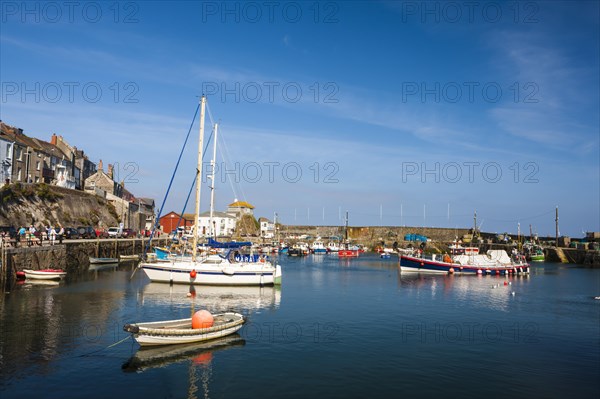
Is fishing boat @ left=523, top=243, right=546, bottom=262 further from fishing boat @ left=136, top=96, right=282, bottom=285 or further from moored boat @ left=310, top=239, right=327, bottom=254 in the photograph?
fishing boat @ left=136, top=96, right=282, bottom=285

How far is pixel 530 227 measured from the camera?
12662cm

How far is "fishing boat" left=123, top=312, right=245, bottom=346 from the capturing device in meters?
20.2

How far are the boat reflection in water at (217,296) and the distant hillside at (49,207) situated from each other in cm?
2549

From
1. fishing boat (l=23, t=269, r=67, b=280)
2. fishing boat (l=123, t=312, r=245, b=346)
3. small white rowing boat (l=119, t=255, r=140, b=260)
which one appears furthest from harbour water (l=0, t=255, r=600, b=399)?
small white rowing boat (l=119, t=255, r=140, b=260)

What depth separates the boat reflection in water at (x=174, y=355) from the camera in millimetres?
19094

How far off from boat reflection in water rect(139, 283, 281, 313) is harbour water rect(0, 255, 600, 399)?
0.47 ft

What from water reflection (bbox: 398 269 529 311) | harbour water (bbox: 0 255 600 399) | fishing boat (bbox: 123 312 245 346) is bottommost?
water reflection (bbox: 398 269 529 311)

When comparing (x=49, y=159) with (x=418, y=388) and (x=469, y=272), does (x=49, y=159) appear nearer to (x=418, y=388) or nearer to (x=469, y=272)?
(x=469, y=272)

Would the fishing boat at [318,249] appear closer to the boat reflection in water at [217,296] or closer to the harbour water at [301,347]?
the boat reflection in water at [217,296]

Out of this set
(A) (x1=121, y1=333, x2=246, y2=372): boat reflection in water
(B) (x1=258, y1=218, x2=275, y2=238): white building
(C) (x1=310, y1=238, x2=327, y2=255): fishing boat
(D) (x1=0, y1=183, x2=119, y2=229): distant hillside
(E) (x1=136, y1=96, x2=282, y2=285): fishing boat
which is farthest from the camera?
(B) (x1=258, y1=218, x2=275, y2=238): white building

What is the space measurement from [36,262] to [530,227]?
123366mm

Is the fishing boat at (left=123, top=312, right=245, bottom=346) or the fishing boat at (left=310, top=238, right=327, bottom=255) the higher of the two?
the fishing boat at (left=123, top=312, right=245, bottom=346)

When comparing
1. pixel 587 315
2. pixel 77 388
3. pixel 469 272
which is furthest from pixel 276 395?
pixel 469 272

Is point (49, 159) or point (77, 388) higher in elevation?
point (49, 159)
